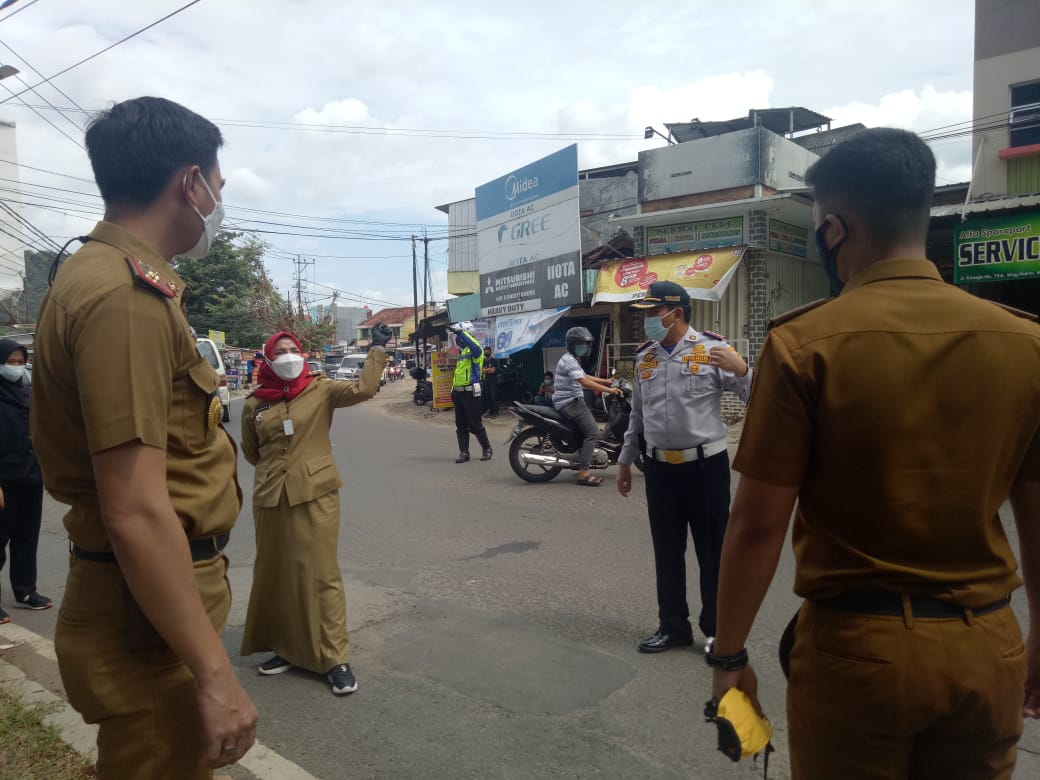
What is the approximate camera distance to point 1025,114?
13.8 m

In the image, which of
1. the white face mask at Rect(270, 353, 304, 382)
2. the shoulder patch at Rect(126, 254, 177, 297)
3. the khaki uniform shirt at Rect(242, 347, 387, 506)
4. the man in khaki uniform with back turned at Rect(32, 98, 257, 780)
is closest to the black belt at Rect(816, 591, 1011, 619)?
the man in khaki uniform with back turned at Rect(32, 98, 257, 780)

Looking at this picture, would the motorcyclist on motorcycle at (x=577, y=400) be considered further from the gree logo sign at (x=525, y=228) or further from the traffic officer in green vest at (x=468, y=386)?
the gree logo sign at (x=525, y=228)

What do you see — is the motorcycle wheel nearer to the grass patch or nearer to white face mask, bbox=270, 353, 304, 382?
white face mask, bbox=270, 353, 304, 382

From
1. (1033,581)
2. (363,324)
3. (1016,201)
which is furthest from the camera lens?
(363,324)

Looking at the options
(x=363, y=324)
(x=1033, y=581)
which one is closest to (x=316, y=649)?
(x=1033, y=581)

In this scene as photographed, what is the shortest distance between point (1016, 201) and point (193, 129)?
39.7ft

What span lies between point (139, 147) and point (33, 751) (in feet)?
8.33

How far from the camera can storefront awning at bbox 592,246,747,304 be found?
13.1 m

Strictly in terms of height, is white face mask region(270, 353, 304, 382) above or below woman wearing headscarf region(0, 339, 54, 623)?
above

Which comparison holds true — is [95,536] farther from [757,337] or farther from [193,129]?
[757,337]

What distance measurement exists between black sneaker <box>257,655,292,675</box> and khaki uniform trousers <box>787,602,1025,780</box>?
300 cm

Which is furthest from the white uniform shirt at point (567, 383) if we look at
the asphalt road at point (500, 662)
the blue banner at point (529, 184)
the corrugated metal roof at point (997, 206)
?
the blue banner at point (529, 184)

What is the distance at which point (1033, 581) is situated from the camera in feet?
5.67

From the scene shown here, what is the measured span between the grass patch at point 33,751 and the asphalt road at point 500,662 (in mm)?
561
